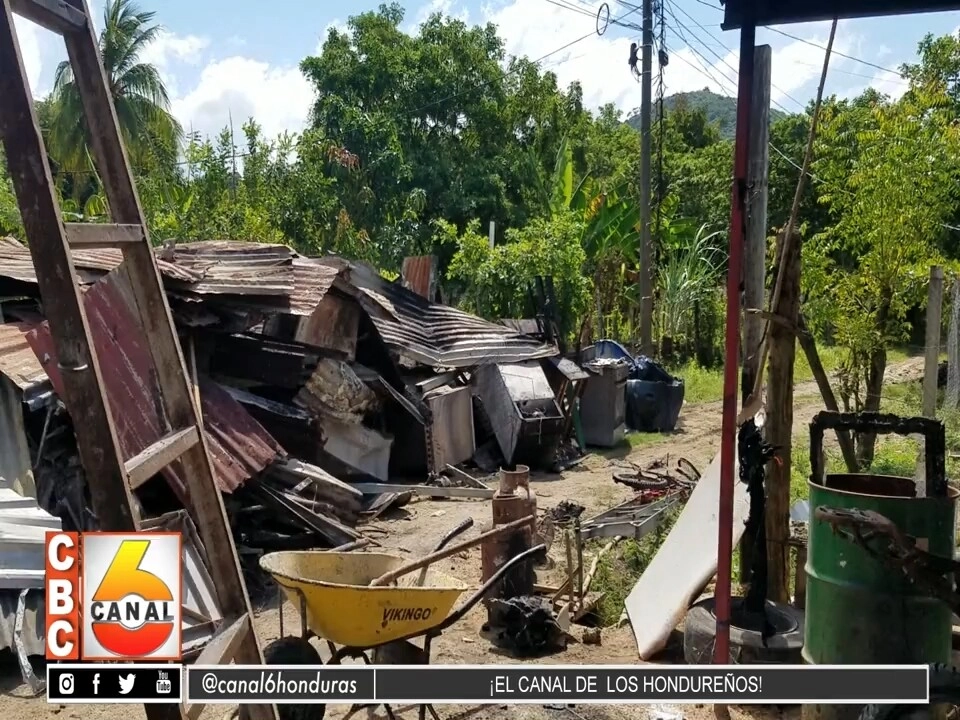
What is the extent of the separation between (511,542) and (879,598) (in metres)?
3.04

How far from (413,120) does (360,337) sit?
14.6 metres

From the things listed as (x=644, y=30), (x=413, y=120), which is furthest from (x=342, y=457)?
(x=413, y=120)

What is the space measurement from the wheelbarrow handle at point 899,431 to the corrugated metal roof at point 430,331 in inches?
300

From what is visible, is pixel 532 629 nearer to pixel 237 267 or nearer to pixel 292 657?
pixel 292 657

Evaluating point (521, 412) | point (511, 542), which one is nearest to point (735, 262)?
point (511, 542)

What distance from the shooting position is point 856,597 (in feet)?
12.0

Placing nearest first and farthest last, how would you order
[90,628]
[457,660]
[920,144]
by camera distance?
[90,628] < [457,660] < [920,144]

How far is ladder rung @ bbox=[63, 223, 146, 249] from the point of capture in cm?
234

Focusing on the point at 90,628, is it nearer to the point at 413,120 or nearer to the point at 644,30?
the point at 644,30

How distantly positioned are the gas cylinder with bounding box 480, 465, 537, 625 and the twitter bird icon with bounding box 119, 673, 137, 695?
11.5ft

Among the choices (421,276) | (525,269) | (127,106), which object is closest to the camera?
(525,269)

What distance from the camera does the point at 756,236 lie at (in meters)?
5.89

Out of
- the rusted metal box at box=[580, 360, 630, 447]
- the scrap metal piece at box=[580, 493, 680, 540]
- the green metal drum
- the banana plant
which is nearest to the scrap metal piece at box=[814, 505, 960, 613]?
the green metal drum

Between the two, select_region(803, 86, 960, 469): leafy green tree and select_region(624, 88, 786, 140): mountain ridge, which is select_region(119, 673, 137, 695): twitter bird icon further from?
select_region(803, 86, 960, 469): leafy green tree
